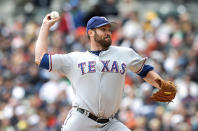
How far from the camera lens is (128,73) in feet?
41.8

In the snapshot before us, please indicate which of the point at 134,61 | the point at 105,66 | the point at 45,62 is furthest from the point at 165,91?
the point at 45,62

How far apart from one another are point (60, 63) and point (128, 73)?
6.62 meters

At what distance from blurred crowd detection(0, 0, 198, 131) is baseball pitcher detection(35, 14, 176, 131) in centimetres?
447

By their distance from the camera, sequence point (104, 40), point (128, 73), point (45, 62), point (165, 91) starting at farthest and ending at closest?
1. point (128, 73)
2. point (165, 91)
3. point (104, 40)
4. point (45, 62)

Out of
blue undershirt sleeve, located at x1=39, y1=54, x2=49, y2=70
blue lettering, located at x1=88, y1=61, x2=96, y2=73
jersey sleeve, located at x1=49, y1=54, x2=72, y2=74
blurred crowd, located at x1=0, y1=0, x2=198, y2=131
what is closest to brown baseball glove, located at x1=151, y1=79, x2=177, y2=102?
blue lettering, located at x1=88, y1=61, x2=96, y2=73

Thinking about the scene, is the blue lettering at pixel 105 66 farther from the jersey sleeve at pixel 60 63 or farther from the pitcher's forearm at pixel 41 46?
the pitcher's forearm at pixel 41 46

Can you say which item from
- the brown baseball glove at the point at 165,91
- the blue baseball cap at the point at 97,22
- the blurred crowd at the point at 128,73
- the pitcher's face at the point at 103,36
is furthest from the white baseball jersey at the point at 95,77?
the blurred crowd at the point at 128,73

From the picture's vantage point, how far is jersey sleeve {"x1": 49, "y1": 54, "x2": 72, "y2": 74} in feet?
20.3

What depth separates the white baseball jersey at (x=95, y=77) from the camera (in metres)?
6.13

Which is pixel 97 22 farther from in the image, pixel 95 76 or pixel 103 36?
pixel 95 76

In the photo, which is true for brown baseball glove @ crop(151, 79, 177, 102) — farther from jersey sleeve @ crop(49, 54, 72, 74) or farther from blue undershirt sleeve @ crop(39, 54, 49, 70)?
blue undershirt sleeve @ crop(39, 54, 49, 70)

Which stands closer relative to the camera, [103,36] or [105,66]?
[105,66]

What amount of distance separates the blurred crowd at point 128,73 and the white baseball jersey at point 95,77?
14.8ft

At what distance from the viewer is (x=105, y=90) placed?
242 inches
